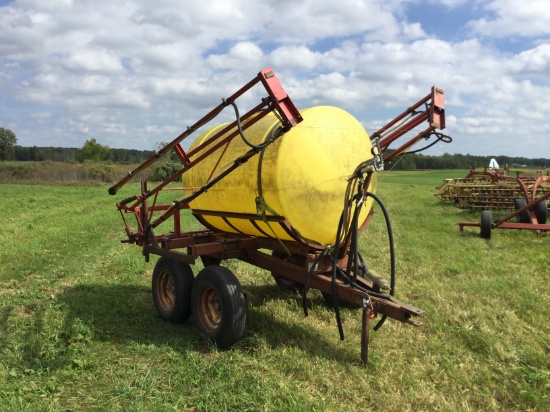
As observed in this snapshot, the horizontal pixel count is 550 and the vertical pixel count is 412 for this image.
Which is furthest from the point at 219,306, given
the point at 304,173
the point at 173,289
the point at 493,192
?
the point at 493,192

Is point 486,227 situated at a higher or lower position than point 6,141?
lower

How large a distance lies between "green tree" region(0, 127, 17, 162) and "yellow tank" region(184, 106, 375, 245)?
6606 centimetres

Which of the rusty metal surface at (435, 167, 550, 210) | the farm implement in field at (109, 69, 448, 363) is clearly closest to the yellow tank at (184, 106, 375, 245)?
the farm implement in field at (109, 69, 448, 363)

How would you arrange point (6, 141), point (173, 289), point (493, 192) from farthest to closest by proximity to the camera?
1. point (6, 141)
2. point (493, 192)
3. point (173, 289)

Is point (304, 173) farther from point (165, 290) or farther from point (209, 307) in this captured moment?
point (165, 290)

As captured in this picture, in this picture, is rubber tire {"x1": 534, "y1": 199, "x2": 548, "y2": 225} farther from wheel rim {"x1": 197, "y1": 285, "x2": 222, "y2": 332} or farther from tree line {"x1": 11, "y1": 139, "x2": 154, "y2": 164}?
tree line {"x1": 11, "y1": 139, "x2": 154, "y2": 164}

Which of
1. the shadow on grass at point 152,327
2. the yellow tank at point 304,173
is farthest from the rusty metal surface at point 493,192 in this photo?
the yellow tank at point 304,173

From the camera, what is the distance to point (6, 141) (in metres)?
60.9

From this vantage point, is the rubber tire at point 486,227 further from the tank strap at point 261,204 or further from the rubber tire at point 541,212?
the tank strap at point 261,204

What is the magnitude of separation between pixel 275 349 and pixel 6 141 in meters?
67.6

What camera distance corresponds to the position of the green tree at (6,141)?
198 feet

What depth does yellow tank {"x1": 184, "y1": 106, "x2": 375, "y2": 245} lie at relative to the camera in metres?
Result: 4.49

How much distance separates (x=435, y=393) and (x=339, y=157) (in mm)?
2351

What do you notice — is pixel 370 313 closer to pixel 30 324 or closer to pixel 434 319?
pixel 434 319
